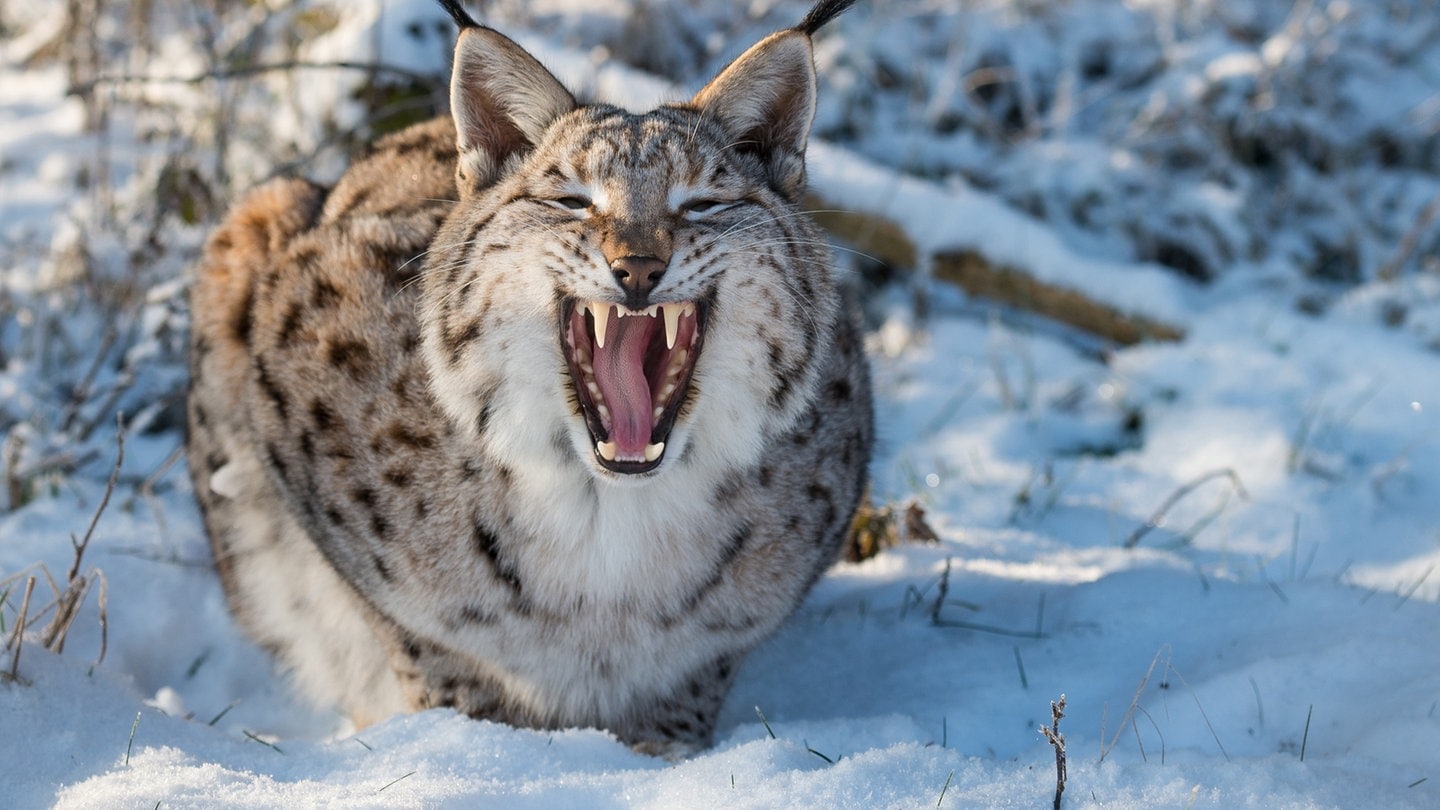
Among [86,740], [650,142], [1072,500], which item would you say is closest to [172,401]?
[86,740]

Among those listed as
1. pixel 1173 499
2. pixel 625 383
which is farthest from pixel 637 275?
pixel 1173 499

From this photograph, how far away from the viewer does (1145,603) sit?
4043 millimetres

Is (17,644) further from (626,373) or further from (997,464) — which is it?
(997,464)

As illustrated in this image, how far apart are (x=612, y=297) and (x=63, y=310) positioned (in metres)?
4.00

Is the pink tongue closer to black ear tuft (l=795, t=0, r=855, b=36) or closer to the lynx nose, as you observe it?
the lynx nose

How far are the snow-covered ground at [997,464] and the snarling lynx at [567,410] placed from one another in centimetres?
32

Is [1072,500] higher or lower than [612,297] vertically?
lower

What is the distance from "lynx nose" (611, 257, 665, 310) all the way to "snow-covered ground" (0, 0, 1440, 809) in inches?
39.3

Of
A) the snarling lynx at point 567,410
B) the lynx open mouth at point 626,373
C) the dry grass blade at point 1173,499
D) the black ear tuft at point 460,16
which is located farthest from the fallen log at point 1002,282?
the lynx open mouth at point 626,373

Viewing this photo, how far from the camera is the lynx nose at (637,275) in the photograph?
292 cm

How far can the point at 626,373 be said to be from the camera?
314 cm

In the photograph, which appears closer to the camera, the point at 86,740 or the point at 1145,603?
the point at 86,740

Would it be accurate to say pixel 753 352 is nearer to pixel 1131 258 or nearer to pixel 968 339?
pixel 968 339

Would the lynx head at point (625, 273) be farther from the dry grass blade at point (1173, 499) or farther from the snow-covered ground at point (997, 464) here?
the dry grass blade at point (1173, 499)
